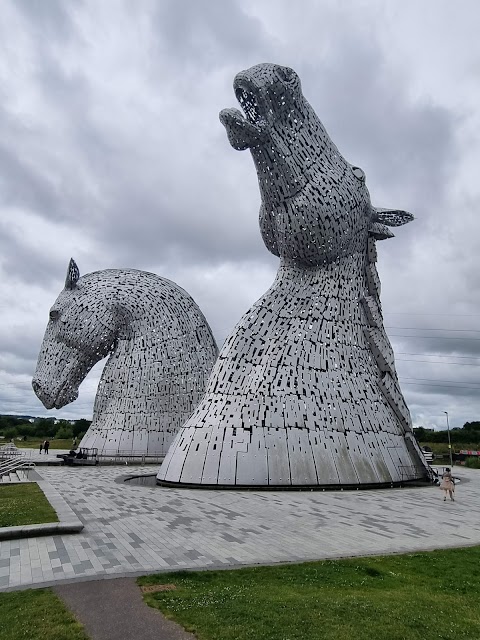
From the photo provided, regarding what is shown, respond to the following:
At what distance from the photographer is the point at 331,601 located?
476 cm

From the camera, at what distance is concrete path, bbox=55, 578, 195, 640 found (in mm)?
4031

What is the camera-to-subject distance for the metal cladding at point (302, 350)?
1324cm

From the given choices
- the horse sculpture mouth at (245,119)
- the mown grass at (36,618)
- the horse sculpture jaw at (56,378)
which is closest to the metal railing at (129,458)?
the horse sculpture jaw at (56,378)

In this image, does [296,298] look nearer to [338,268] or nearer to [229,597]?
[338,268]

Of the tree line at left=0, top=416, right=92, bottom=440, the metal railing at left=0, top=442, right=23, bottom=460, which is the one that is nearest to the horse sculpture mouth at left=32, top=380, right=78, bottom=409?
the metal railing at left=0, top=442, right=23, bottom=460

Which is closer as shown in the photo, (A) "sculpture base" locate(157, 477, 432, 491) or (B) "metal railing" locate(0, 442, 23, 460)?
(A) "sculpture base" locate(157, 477, 432, 491)

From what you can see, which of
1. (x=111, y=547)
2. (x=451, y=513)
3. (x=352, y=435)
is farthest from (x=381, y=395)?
(x=111, y=547)

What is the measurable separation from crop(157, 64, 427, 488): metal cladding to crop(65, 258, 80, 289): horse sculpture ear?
11.0 metres

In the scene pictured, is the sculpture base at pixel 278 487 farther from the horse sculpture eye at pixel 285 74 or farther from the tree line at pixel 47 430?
the tree line at pixel 47 430

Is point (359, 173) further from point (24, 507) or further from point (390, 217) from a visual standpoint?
point (24, 507)

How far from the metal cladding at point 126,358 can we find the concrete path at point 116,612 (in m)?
17.0

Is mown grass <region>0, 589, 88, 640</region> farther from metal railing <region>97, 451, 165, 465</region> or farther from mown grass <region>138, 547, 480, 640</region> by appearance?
metal railing <region>97, 451, 165, 465</region>

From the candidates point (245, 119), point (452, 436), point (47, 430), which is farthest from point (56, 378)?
point (452, 436)

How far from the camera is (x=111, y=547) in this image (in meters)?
6.77
